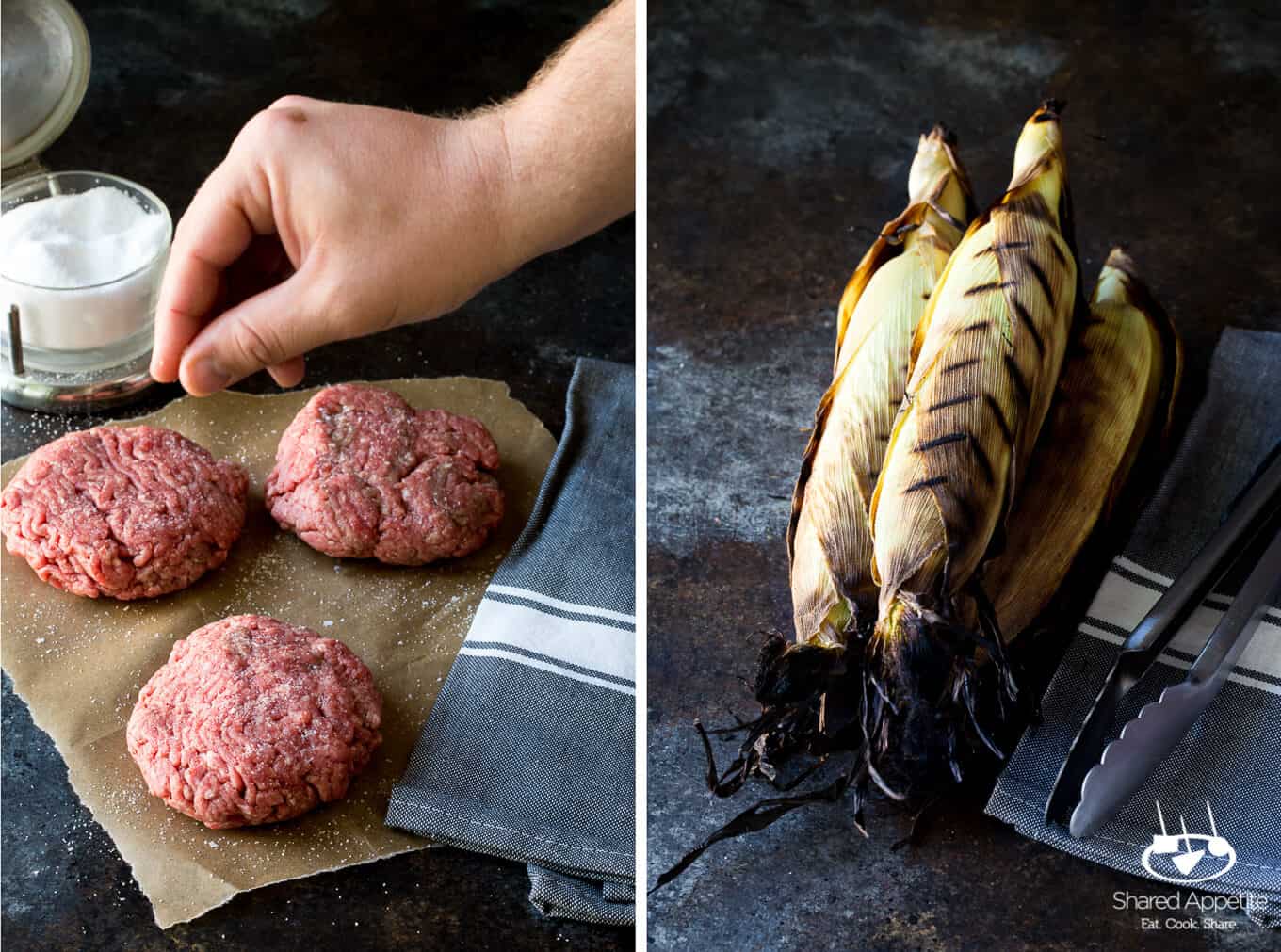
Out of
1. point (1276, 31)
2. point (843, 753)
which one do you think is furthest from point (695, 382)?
point (1276, 31)

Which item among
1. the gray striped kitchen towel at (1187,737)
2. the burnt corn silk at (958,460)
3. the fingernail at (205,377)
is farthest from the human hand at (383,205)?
the gray striped kitchen towel at (1187,737)

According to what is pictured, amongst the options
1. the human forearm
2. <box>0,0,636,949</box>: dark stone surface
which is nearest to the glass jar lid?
<box>0,0,636,949</box>: dark stone surface

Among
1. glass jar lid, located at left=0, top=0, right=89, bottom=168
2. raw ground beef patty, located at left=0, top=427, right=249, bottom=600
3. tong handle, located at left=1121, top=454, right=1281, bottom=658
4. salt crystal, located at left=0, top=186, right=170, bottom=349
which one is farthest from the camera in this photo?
glass jar lid, located at left=0, top=0, right=89, bottom=168

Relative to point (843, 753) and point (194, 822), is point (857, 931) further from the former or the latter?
point (194, 822)
